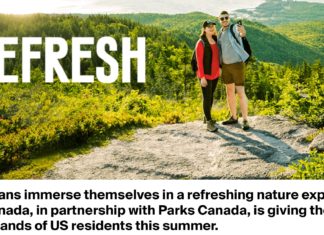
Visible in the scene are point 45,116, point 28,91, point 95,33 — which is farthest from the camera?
point 95,33

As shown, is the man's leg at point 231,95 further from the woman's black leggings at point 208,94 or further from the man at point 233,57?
the woman's black leggings at point 208,94

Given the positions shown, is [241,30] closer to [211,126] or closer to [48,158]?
[211,126]

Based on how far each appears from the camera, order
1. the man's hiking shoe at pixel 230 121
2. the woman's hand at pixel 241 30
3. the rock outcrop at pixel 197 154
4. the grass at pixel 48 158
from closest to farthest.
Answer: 1. the rock outcrop at pixel 197 154
2. the grass at pixel 48 158
3. the woman's hand at pixel 241 30
4. the man's hiking shoe at pixel 230 121

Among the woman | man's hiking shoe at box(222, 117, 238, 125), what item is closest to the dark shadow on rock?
man's hiking shoe at box(222, 117, 238, 125)

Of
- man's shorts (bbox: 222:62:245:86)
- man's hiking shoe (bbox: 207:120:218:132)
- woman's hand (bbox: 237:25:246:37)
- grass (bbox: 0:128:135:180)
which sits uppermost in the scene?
woman's hand (bbox: 237:25:246:37)

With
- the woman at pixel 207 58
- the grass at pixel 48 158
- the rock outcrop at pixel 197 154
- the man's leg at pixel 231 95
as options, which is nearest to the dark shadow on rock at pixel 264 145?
the rock outcrop at pixel 197 154

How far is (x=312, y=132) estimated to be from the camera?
959cm

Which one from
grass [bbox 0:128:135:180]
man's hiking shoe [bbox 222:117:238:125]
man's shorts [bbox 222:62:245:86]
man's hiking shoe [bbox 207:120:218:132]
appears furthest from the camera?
man's hiking shoe [bbox 222:117:238:125]

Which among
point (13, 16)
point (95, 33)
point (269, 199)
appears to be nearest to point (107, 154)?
point (269, 199)

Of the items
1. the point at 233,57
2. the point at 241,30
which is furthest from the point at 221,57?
the point at 241,30

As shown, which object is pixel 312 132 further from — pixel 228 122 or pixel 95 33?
pixel 95 33

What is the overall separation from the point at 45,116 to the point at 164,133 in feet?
11.0

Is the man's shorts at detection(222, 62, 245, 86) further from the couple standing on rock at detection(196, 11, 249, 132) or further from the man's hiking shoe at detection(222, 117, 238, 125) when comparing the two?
the man's hiking shoe at detection(222, 117, 238, 125)

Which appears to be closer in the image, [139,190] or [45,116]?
[139,190]
